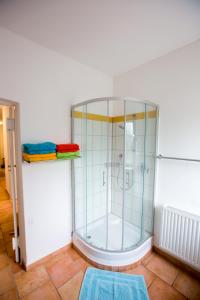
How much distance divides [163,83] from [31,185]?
Result: 6.97 feet

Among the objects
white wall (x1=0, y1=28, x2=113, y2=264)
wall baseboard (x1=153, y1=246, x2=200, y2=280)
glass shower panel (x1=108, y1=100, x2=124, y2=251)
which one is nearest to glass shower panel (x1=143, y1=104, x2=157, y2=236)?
wall baseboard (x1=153, y1=246, x2=200, y2=280)

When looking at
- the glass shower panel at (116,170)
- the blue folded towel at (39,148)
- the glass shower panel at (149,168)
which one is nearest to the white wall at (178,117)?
the glass shower panel at (149,168)

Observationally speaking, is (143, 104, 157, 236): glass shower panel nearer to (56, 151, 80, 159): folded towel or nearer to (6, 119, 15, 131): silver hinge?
(56, 151, 80, 159): folded towel

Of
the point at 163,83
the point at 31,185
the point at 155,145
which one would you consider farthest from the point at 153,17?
A: the point at 31,185

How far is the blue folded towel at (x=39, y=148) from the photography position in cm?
150

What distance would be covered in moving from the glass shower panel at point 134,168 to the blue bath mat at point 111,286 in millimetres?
331

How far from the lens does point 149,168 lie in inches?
82.1

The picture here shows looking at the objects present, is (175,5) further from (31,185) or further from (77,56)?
(31,185)

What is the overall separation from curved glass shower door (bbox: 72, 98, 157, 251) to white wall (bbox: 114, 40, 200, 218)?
0.18 m

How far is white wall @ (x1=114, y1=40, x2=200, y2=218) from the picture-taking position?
5.45 ft

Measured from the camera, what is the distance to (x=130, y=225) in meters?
2.31

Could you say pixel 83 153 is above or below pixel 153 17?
below

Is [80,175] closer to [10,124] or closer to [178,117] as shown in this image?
[10,124]

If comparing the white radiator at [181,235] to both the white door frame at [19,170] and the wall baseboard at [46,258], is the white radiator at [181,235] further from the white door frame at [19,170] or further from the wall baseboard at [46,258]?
the white door frame at [19,170]
